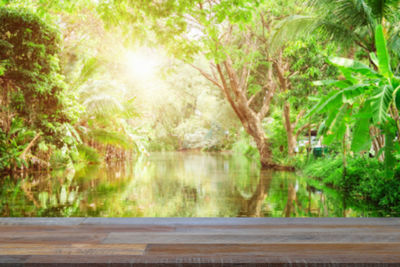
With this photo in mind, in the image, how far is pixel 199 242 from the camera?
2.72 metres

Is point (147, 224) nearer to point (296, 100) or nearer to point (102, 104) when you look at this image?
point (296, 100)

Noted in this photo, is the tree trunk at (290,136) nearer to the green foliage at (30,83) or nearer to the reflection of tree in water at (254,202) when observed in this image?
the reflection of tree in water at (254,202)

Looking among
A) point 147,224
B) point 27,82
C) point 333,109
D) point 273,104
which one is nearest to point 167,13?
point 333,109

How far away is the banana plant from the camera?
4332mm

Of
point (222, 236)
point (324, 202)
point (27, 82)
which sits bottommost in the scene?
point (324, 202)

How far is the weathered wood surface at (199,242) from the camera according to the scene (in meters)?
2.28

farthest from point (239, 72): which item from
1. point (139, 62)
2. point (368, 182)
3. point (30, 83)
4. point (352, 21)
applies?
point (368, 182)

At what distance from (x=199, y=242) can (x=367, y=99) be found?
3030mm

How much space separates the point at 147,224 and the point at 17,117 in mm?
9161

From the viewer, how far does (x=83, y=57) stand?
14.8 m

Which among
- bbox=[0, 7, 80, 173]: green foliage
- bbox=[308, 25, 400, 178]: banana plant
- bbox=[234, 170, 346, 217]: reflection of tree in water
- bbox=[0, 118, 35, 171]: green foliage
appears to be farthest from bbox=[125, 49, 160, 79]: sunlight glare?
bbox=[308, 25, 400, 178]: banana plant

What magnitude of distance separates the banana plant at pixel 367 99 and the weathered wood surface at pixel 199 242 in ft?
4.55

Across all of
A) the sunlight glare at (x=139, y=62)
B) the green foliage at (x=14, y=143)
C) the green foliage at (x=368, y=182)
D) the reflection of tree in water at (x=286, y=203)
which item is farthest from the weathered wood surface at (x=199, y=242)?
the sunlight glare at (x=139, y=62)

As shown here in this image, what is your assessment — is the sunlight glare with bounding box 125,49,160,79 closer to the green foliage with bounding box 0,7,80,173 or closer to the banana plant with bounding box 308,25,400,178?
the green foliage with bounding box 0,7,80,173
